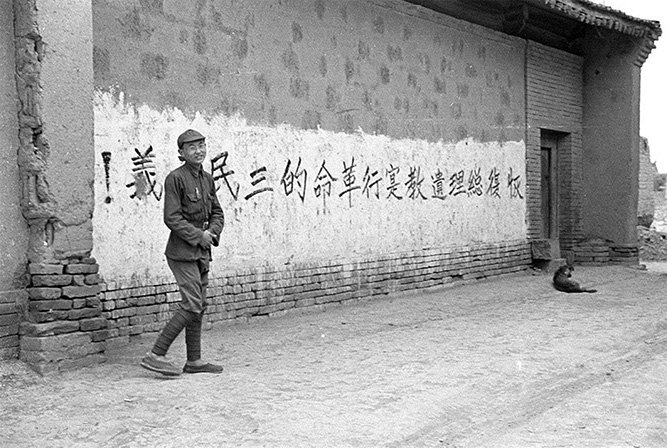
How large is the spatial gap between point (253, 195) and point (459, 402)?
12.0ft

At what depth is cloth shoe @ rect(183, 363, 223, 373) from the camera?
5.79 meters

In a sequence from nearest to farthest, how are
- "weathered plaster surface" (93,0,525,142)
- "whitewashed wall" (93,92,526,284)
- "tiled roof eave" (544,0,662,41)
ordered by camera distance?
"whitewashed wall" (93,92,526,284)
"weathered plaster surface" (93,0,525,142)
"tiled roof eave" (544,0,662,41)

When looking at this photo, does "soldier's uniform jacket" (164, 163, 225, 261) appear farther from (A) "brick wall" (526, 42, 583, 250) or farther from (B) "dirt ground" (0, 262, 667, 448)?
(A) "brick wall" (526, 42, 583, 250)

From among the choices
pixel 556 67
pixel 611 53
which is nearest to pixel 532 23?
pixel 556 67

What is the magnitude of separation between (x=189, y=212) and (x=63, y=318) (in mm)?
1246

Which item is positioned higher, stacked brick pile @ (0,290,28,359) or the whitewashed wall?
the whitewashed wall

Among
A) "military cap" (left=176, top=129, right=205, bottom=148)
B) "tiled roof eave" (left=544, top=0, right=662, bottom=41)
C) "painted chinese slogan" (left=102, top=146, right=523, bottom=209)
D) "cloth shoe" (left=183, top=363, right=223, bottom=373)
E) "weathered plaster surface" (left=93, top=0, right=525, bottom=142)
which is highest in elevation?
"tiled roof eave" (left=544, top=0, right=662, bottom=41)

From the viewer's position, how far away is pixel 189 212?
567cm

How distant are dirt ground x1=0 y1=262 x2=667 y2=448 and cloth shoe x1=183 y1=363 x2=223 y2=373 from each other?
0.11 metres

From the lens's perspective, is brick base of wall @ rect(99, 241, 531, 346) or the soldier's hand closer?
the soldier's hand

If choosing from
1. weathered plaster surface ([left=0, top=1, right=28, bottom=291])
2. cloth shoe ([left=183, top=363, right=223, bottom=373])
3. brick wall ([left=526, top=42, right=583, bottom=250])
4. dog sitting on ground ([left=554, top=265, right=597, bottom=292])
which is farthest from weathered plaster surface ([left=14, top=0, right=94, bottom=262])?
brick wall ([left=526, top=42, right=583, bottom=250])

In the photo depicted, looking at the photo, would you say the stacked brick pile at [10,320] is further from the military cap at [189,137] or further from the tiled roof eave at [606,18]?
the tiled roof eave at [606,18]

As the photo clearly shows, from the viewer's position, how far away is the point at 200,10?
7508 mm

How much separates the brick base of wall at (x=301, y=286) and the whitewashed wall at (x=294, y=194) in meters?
0.13
